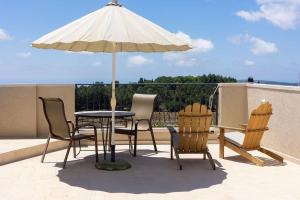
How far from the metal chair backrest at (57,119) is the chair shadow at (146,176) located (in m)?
0.52

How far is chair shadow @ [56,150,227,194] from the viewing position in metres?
5.52

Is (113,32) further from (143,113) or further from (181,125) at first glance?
(143,113)

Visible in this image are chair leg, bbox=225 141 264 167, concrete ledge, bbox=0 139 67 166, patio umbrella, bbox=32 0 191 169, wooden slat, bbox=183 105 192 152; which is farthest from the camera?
concrete ledge, bbox=0 139 67 166

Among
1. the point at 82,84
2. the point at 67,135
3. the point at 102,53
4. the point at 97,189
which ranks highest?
the point at 102,53

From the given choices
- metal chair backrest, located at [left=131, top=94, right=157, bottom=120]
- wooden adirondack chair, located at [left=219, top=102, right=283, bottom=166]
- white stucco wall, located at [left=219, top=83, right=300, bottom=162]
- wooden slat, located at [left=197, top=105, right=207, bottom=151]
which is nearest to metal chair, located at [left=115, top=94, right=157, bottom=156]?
metal chair backrest, located at [left=131, top=94, right=157, bottom=120]

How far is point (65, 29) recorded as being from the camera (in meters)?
5.99

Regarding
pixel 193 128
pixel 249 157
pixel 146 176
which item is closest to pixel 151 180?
pixel 146 176

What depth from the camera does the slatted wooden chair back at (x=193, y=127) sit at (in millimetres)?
6480

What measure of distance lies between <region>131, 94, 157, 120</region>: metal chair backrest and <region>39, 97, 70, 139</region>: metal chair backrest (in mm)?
1869

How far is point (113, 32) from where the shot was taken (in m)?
5.57

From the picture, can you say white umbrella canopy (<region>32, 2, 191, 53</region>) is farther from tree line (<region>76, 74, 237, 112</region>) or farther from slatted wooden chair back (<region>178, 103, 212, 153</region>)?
tree line (<region>76, 74, 237, 112</region>)

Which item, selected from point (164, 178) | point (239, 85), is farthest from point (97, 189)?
point (239, 85)

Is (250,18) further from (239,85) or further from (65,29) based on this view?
(65,29)

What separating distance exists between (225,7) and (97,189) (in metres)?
18.9
